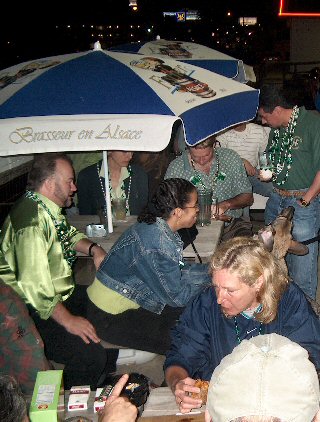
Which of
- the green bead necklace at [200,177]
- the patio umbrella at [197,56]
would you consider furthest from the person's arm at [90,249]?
the patio umbrella at [197,56]

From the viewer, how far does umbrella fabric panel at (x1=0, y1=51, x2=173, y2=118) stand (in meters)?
3.34

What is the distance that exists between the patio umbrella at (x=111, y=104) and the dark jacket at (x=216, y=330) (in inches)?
43.1

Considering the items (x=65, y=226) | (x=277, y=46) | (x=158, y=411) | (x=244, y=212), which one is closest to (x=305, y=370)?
(x=158, y=411)

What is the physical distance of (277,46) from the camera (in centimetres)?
4409

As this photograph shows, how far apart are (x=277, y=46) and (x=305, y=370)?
46.5m

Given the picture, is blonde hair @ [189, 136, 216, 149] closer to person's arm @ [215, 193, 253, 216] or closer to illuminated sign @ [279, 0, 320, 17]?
person's arm @ [215, 193, 253, 216]

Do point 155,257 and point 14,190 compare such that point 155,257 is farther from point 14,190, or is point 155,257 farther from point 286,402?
point 14,190

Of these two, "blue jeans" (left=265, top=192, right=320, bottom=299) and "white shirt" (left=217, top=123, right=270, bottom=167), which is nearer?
"blue jeans" (left=265, top=192, right=320, bottom=299)

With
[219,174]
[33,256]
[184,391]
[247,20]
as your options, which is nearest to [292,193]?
[219,174]

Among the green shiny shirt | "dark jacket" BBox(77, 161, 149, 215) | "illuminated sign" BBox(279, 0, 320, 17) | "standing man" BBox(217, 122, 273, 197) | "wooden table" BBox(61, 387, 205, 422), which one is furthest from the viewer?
"illuminated sign" BBox(279, 0, 320, 17)

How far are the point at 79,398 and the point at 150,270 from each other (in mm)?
1168

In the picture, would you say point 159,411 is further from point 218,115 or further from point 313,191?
point 313,191

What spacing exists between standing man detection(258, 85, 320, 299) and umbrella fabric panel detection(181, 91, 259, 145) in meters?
0.58

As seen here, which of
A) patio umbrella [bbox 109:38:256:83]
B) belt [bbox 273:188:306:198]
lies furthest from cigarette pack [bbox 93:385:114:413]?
patio umbrella [bbox 109:38:256:83]
